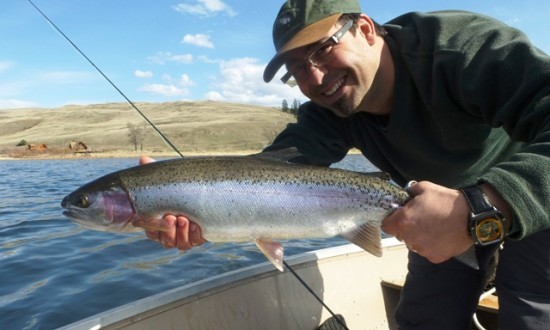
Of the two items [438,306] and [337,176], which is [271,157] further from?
[438,306]

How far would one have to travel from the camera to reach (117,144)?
91.0 meters

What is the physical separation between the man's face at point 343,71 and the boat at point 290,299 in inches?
59.4

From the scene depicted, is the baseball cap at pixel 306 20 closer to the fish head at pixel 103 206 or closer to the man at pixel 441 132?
the man at pixel 441 132

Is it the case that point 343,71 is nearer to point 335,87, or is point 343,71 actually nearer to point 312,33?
point 335,87

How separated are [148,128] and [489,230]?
10781cm

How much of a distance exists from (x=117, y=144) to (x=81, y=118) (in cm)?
5100

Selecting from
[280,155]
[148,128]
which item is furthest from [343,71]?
[148,128]

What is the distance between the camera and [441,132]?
9.70 ft

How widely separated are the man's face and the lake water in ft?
12.5

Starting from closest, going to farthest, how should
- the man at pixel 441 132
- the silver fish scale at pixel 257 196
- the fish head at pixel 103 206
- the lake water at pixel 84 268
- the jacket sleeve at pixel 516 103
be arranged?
the jacket sleeve at pixel 516 103, the man at pixel 441 132, the silver fish scale at pixel 257 196, the fish head at pixel 103 206, the lake water at pixel 84 268

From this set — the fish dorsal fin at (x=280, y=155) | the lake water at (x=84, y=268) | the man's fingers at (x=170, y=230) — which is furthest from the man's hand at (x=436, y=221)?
the lake water at (x=84, y=268)

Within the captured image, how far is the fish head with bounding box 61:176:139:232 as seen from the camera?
10.2 feet

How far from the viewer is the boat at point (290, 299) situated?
321cm

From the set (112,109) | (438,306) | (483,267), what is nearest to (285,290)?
(438,306)
